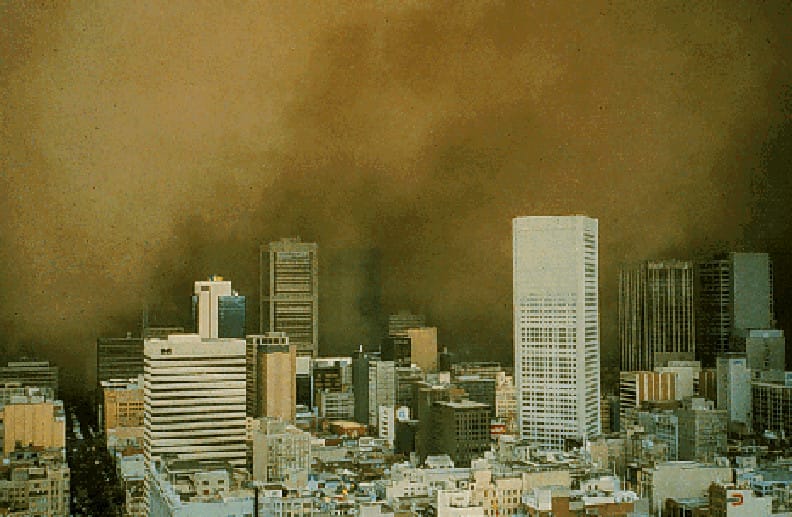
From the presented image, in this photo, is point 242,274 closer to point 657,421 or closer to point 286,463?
point 286,463

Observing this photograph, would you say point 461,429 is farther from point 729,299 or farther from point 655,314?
point 729,299

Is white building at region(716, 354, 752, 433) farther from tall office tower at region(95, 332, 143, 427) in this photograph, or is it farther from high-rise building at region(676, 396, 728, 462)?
tall office tower at region(95, 332, 143, 427)

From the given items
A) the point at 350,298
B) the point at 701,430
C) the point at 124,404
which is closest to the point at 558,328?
the point at 701,430

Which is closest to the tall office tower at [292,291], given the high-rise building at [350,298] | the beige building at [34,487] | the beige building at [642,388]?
the high-rise building at [350,298]

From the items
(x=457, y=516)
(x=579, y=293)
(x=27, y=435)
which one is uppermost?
(x=579, y=293)

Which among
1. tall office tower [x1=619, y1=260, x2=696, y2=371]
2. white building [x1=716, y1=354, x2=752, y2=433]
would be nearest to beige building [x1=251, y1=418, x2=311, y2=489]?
tall office tower [x1=619, y1=260, x2=696, y2=371]

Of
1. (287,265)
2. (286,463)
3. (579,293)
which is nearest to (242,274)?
(287,265)
